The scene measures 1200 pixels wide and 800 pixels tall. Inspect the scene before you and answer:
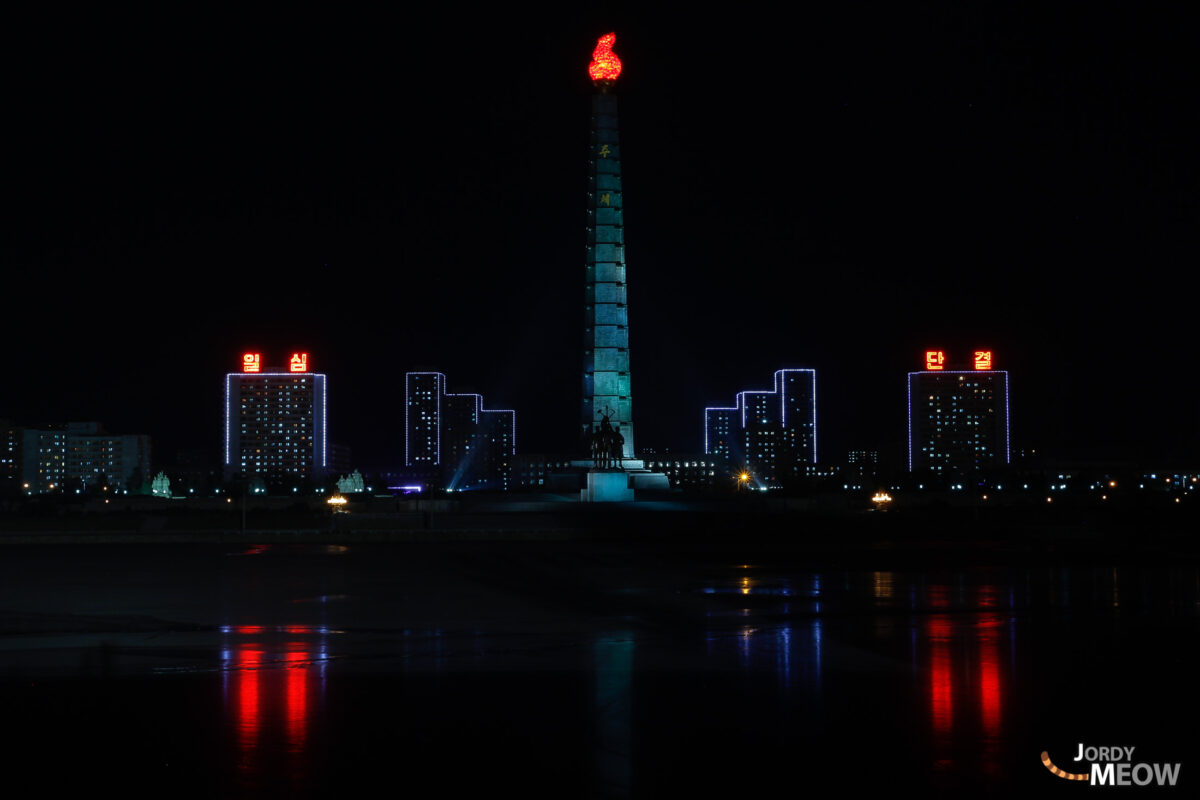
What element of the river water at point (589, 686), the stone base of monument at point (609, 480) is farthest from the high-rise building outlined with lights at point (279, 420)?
the river water at point (589, 686)

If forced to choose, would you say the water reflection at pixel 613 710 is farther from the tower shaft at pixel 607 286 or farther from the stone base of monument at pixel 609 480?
the tower shaft at pixel 607 286

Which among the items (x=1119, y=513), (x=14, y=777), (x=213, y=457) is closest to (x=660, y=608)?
(x=14, y=777)

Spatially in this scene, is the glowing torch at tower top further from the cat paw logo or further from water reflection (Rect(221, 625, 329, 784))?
the cat paw logo

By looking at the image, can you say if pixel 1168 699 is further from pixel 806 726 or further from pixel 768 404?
pixel 768 404

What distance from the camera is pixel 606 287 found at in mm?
58000

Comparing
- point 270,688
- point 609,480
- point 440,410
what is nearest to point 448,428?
point 440,410

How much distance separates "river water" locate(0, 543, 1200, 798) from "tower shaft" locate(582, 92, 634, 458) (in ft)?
132

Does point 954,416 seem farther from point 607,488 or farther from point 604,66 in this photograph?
point 607,488

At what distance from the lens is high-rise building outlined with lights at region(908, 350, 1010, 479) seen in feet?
409

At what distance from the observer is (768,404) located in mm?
169125

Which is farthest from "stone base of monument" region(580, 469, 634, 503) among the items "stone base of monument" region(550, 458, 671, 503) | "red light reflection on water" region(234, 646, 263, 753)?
"red light reflection on water" region(234, 646, 263, 753)

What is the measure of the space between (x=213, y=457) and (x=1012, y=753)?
18690cm

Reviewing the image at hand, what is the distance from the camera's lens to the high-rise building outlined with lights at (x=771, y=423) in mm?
161375

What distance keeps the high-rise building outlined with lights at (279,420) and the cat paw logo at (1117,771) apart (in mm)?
129554
